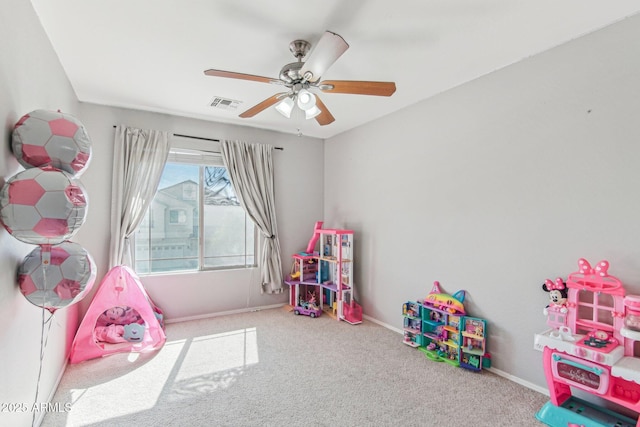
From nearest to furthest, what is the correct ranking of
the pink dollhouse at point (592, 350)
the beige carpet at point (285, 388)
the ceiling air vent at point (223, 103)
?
the pink dollhouse at point (592, 350)
the beige carpet at point (285, 388)
the ceiling air vent at point (223, 103)

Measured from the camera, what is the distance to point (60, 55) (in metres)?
2.38

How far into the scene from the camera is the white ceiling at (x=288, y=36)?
6.08 feet

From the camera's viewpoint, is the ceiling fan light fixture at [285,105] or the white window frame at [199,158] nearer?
the ceiling fan light fixture at [285,105]

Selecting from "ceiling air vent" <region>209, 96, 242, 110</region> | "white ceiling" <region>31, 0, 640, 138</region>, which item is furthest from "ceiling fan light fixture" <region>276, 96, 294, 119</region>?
"ceiling air vent" <region>209, 96, 242, 110</region>

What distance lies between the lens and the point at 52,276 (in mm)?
1506

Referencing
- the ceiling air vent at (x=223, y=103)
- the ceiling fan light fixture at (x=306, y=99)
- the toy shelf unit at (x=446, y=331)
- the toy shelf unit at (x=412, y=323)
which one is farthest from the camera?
the ceiling air vent at (x=223, y=103)

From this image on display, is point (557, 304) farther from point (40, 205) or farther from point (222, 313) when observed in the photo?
point (222, 313)

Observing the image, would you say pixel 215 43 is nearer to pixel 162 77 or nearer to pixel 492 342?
pixel 162 77

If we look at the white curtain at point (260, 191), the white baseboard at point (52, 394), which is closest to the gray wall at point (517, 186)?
the white curtain at point (260, 191)

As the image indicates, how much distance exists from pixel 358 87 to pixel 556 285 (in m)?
1.94

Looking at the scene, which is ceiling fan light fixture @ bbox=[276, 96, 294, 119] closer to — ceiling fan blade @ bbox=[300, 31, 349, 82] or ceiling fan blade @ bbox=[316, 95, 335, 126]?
ceiling fan blade @ bbox=[316, 95, 335, 126]

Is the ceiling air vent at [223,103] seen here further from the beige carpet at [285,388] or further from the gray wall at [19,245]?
the beige carpet at [285,388]

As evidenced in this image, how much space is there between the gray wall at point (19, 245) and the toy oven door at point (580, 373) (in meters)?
3.00

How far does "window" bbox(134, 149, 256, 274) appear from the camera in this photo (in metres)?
3.85
